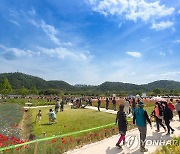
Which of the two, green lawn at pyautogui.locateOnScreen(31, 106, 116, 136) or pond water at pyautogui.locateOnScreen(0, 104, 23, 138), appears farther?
green lawn at pyautogui.locateOnScreen(31, 106, 116, 136)

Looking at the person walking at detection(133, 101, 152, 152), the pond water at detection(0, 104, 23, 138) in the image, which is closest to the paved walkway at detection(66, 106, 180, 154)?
the person walking at detection(133, 101, 152, 152)

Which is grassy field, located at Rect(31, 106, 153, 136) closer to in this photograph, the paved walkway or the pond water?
the pond water

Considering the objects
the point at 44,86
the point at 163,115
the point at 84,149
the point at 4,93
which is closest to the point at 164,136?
the point at 163,115

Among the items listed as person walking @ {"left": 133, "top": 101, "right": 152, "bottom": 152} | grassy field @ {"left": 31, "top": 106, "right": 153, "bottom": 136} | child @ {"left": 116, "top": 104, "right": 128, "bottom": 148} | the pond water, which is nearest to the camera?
→ person walking @ {"left": 133, "top": 101, "right": 152, "bottom": 152}

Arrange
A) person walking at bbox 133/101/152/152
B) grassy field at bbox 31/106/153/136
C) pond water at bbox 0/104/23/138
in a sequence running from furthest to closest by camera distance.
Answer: grassy field at bbox 31/106/153/136 < pond water at bbox 0/104/23/138 < person walking at bbox 133/101/152/152

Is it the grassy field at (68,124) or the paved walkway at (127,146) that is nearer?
the paved walkway at (127,146)

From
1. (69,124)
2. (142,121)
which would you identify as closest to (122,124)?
(142,121)

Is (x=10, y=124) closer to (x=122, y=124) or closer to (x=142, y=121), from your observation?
(x=122, y=124)

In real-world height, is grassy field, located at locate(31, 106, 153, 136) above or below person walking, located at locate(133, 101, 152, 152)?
below

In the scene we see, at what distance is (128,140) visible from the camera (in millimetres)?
10250

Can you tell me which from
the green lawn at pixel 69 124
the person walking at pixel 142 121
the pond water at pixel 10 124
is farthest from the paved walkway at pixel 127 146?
the pond water at pixel 10 124

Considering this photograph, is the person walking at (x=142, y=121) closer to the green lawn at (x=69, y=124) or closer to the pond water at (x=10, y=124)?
the green lawn at (x=69, y=124)

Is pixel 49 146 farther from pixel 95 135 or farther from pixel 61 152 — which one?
pixel 95 135

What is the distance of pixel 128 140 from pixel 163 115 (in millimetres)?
2673
